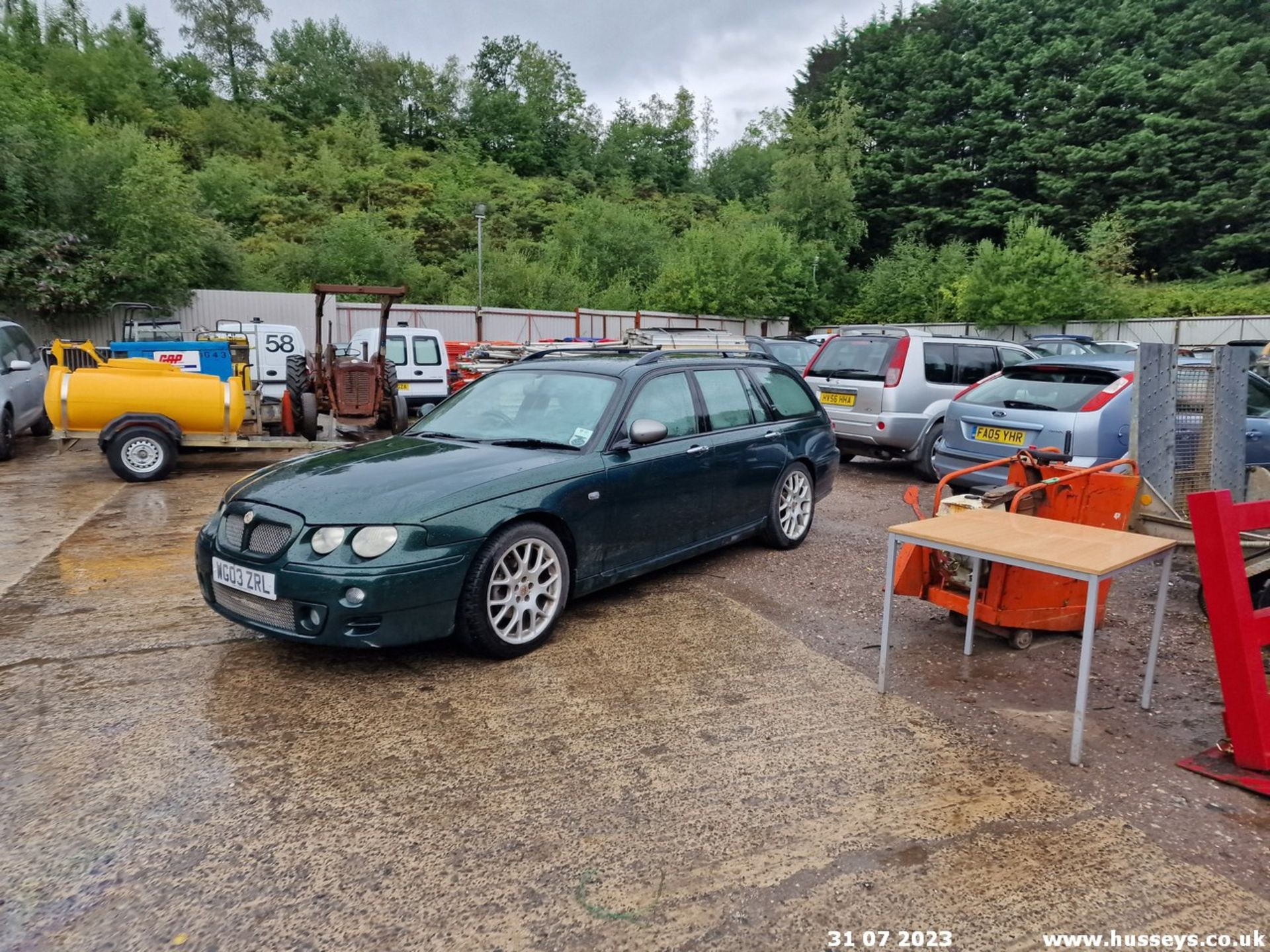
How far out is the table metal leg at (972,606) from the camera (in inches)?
164

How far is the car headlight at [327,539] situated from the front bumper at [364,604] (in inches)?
3.8

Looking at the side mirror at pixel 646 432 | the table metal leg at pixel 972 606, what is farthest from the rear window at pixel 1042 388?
the side mirror at pixel 646 432

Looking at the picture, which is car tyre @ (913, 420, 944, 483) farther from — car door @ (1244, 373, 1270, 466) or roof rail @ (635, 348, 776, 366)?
roof rail @ (635, 348, 776, 366)

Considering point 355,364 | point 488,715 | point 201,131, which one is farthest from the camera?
point 201,131

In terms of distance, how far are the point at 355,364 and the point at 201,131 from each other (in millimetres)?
40686

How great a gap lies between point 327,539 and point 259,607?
1.69 ft

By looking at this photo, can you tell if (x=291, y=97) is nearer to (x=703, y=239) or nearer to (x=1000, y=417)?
(x=703, y=239)

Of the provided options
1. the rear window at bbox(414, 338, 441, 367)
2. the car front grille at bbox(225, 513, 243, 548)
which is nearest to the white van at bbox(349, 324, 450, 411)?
the rear window at bbox(414, 338, 441, 367)

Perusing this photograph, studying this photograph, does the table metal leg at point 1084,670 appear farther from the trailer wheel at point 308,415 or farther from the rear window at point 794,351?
the rear window at point 794,351

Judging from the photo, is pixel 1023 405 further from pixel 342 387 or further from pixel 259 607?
pixel 342 387

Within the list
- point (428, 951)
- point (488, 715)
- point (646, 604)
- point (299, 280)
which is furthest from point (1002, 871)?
point (299, 280)

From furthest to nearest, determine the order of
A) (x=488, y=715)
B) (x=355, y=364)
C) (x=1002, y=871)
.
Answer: (x=355, y=364) → (x=488, y=715) → (x=1002, y=871)

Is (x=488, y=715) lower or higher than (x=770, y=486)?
lower

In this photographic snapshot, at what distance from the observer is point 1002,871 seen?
2527mm
